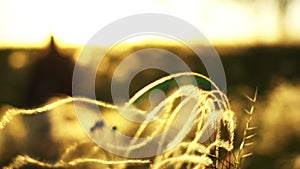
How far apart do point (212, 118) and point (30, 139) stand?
2656mm

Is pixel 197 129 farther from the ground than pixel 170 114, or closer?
closer

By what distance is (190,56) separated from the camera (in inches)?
367

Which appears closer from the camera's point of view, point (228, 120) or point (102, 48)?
point (228, 120)

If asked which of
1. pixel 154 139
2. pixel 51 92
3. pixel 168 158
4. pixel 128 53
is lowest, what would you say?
pixel 168 158

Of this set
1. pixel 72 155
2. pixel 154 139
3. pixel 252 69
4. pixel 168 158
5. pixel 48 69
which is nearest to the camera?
pixel 168 158

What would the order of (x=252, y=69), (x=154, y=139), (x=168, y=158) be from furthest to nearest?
(x=252, y=69)
(x=154, y=139)
(x=168, y=158)

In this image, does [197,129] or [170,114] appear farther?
[170,114]

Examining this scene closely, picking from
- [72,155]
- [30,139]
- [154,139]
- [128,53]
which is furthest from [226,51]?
[154,139]

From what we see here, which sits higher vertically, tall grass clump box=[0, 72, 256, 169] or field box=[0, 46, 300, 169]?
field box=[0, 46, 300, 169]

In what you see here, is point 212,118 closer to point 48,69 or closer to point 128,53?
point 48,69

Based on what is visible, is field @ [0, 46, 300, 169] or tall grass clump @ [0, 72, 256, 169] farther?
field @ [0, 46, 300, 169]

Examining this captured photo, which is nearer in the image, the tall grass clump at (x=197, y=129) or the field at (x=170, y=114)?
the tall grass clump at (x=197, y=129)

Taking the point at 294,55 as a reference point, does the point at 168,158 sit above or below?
below

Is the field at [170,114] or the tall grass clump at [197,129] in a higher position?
the field at [170,114]
